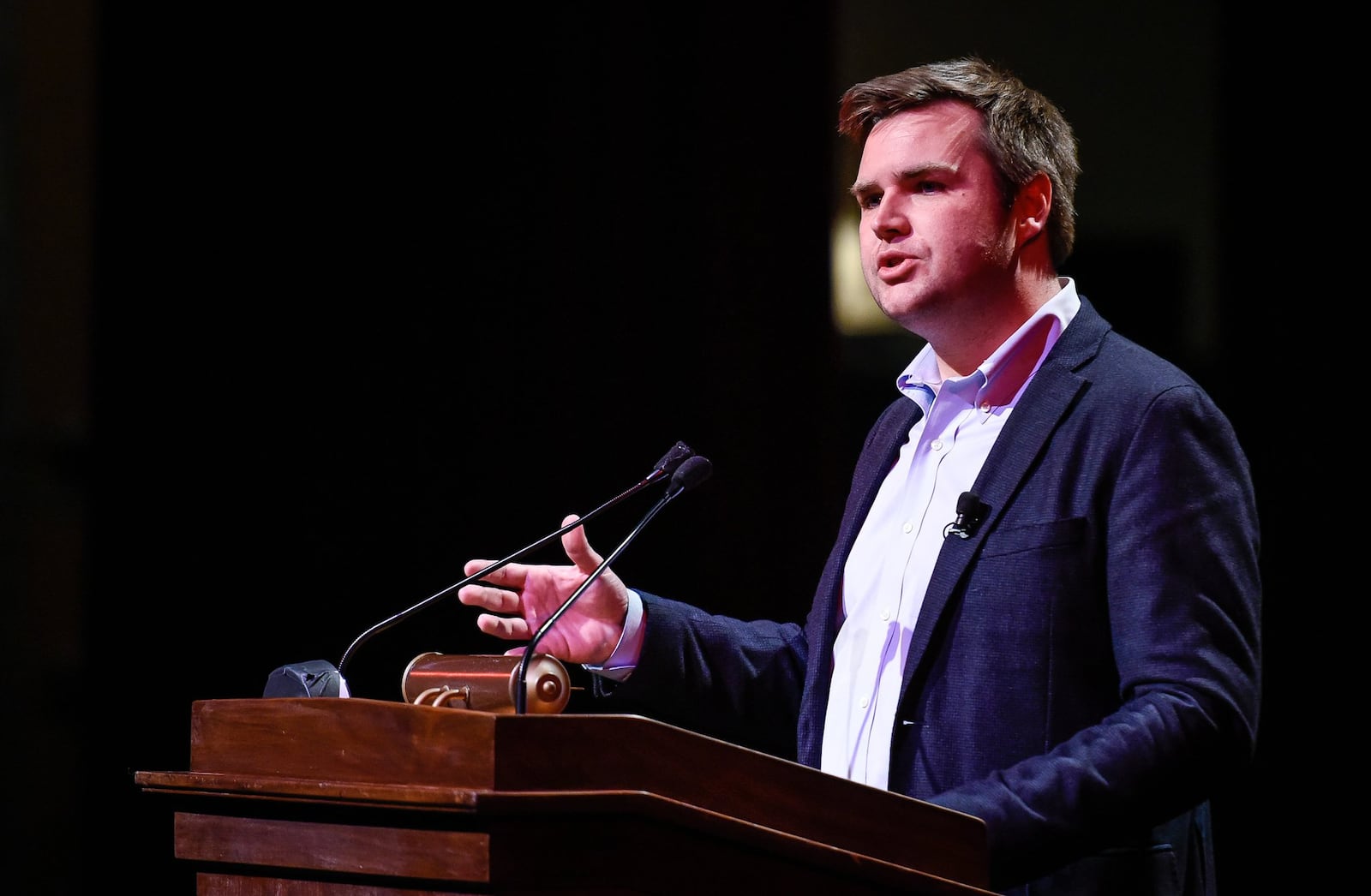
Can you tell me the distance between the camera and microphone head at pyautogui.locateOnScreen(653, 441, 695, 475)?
5.67ft

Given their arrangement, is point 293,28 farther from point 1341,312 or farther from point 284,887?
point 284,887

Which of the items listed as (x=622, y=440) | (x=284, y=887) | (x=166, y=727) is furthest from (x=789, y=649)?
(x=166, y=727)

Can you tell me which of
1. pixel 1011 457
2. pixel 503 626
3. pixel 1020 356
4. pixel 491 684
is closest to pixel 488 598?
pixel 503 626

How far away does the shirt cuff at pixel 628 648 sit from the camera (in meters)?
1.90

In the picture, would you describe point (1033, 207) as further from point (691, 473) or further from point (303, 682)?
point (303, 682)

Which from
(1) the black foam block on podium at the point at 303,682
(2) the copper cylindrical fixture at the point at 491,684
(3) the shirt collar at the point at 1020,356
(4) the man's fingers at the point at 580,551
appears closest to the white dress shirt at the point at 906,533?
(3) the shirt collar at the point at 1020,356

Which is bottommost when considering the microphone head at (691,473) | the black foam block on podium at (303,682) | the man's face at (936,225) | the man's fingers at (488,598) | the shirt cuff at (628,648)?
the shirt cuff at (628,648)

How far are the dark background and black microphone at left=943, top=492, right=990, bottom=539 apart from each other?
1202mm

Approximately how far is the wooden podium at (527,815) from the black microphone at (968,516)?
544mm

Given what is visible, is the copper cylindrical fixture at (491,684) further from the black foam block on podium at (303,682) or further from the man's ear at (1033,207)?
the man's ear at (1033,207)

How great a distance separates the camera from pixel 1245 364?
271 centimetres

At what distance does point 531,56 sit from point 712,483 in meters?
1.14

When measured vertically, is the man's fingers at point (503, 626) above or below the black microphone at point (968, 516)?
below

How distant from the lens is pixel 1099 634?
1692 mm
